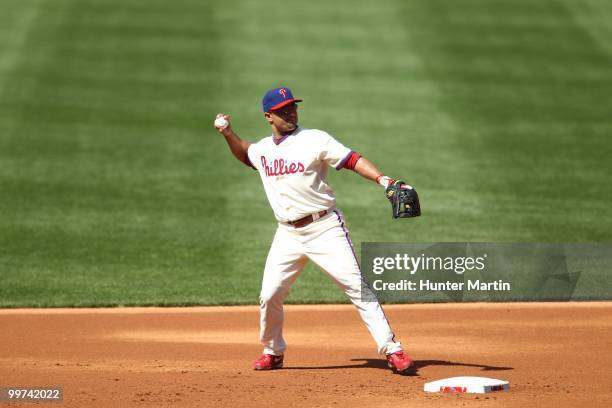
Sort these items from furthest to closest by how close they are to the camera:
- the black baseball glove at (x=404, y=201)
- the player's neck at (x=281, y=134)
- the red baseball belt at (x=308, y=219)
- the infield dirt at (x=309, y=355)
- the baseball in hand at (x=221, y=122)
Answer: the baseball in hand at (x=221, y=122) < the player's neck at (x=281, y=134) < the red baseball belt at (x=308, y=219) < the black baseball glove at (x=404, y=201) < the infield dirt at (x=309, y=355)

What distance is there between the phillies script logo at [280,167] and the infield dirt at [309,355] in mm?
1528

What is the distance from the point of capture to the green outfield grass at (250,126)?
13.0 metres

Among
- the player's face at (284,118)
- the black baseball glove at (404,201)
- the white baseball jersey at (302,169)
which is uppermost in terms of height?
the player's face at (284,118)

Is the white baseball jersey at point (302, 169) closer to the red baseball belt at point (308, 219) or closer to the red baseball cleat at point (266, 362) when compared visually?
the red baseball belt at point (308, 219)

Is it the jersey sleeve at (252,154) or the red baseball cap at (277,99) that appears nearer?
the red baseball cap at (277,99)

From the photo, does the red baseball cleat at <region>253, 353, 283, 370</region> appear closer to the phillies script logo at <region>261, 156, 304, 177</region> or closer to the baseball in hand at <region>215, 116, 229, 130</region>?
the phillies script logo at <region>261, 156, 304, 177</region>

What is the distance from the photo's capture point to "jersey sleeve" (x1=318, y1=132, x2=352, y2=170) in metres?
7.47

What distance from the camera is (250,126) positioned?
1795 centimetres

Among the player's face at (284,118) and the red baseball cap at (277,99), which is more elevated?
the red baseball cap at (277,99)

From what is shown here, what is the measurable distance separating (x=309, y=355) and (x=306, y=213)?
1.61 m

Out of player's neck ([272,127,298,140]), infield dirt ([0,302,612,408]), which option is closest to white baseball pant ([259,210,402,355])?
infield dirt ([0,302,612,408])

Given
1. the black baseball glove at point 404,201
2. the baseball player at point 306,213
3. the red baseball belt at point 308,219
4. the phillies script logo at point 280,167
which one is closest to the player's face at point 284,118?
the baseball player at point 306,213

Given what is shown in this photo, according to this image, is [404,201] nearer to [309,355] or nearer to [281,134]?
[281,134]

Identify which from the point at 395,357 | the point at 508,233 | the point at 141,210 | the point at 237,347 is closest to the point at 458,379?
the point at 395,357
